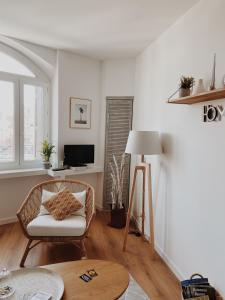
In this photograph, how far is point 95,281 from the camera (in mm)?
1616

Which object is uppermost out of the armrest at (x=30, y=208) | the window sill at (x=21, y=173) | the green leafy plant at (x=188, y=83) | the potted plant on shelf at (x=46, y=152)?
the green leafy plant at (x=188, y=83)

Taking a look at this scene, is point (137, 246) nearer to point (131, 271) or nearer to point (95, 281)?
point (131, 271)

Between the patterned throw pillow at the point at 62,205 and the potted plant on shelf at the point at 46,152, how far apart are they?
0.96 m

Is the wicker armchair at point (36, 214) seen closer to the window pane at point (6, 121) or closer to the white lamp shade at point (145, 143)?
the white lamp shade at point (145, 143)

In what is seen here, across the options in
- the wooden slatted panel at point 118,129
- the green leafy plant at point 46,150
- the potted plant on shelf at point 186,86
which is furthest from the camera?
the wooden slatted panel at point 118,129

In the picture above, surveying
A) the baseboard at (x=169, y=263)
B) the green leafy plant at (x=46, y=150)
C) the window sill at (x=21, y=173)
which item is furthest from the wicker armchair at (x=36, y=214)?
the baseboard at (x=169, y=263)

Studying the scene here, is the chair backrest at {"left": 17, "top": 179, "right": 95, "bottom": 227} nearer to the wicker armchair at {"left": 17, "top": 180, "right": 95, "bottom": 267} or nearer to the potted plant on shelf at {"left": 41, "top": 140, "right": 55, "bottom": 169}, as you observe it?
the wicker armchair at {"left": 17, "top": 180, "right": 95, "bottom": 267}

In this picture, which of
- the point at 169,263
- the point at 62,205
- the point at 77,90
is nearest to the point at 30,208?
the point at 62,205

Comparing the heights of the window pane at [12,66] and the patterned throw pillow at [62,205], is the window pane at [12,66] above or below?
above

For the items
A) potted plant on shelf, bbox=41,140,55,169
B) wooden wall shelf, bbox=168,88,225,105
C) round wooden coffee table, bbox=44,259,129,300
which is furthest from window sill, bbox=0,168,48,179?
wooden wall shelf, bbox=168,88,225,105

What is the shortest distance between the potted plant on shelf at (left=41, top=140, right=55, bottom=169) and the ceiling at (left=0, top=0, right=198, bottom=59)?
150 centimetres

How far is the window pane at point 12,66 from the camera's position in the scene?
3.46 metres

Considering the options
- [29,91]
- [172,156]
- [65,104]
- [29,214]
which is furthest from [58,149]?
[172,156]

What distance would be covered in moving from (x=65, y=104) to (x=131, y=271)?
2598 millimetres
